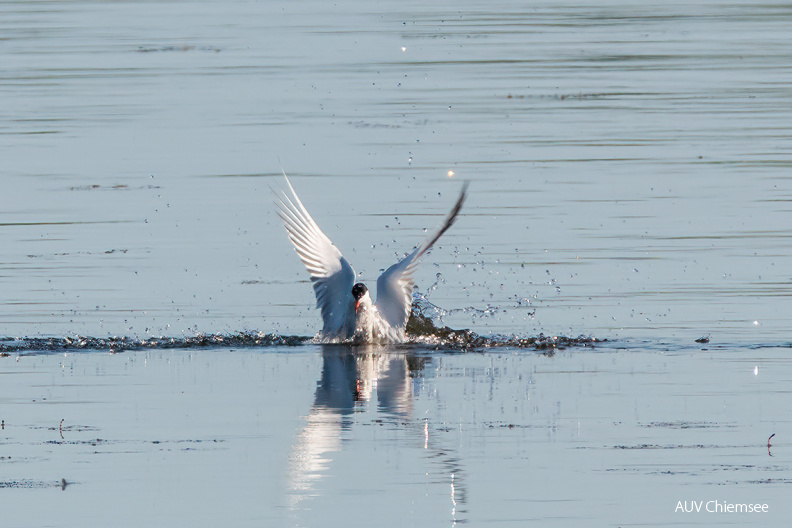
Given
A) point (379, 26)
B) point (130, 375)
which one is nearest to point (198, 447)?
point (130, 375)

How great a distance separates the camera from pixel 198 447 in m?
9.42

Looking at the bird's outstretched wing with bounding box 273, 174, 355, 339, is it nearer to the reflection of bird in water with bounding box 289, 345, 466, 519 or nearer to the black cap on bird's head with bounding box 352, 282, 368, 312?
the black cap on bird's head with bounding box 352, 282, 368, 312

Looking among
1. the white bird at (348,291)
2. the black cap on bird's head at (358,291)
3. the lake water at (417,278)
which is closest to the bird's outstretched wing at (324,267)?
the white bird at (348,291)

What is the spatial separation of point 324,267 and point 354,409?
3.62 m

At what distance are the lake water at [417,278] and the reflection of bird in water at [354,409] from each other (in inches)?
1.5

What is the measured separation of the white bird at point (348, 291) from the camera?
1368 centimetres

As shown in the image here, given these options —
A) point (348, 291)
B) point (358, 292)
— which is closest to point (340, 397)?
point (358, 292)

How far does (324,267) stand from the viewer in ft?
46.5

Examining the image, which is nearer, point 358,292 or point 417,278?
point 358,292

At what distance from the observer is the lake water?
8688 mm

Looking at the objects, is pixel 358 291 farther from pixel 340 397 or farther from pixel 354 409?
pixel 354 409

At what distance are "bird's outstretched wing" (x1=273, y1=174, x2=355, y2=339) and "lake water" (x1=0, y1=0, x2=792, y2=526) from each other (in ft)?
1.02

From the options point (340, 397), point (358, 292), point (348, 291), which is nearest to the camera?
point (340, 397)

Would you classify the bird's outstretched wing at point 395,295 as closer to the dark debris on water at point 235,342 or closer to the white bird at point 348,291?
the white bird at point 348,291
